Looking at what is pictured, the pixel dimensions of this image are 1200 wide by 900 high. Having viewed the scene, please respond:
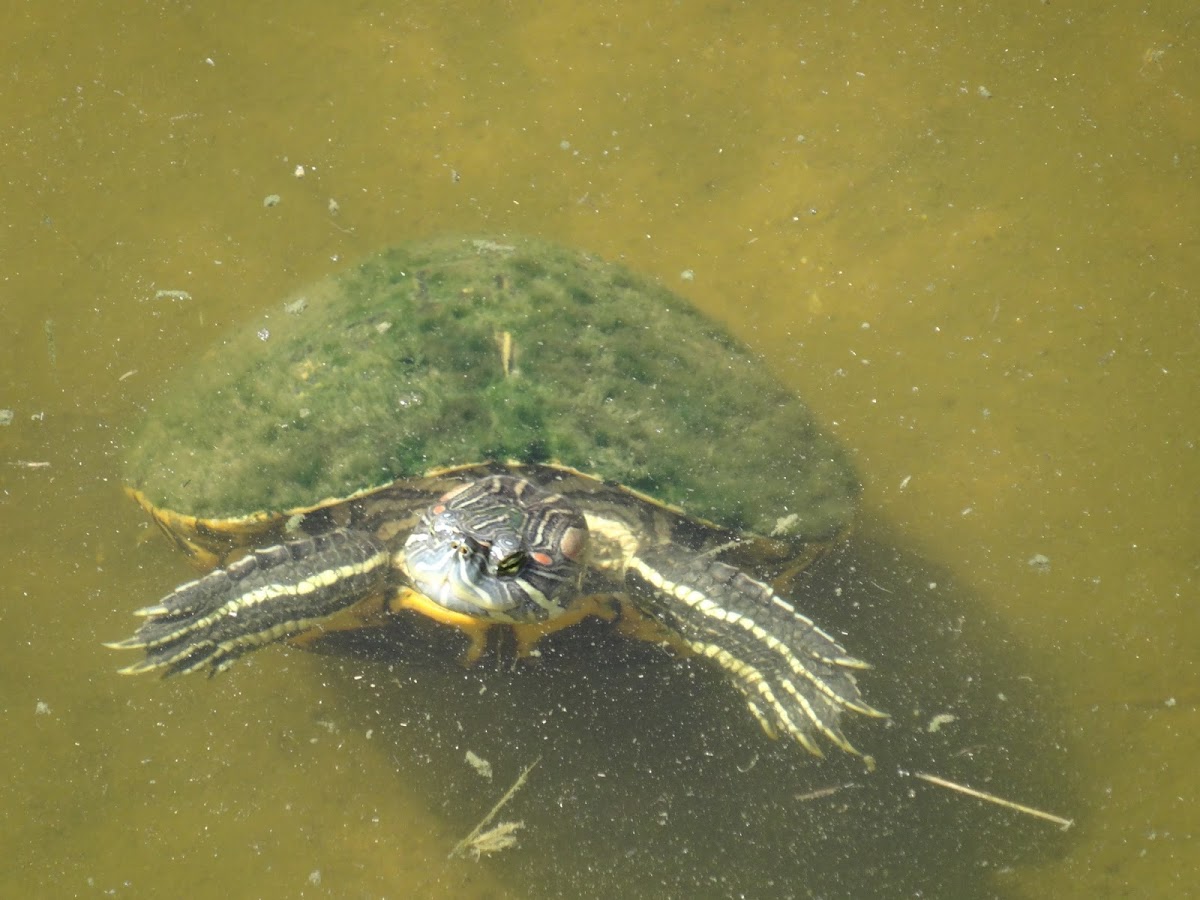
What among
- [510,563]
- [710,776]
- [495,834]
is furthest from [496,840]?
[510,563]

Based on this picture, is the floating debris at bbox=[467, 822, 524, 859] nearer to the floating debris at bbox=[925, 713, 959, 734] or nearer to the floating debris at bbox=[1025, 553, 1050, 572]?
the floating debris at bbox=[925, 713, 959, 734]

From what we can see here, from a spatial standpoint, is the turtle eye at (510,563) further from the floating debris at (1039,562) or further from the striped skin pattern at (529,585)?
the floating debris at (1039,562)

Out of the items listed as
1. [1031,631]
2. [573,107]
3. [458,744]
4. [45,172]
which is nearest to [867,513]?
[1031,631]

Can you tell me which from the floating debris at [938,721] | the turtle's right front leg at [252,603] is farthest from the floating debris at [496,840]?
the floating debris at [938,721]

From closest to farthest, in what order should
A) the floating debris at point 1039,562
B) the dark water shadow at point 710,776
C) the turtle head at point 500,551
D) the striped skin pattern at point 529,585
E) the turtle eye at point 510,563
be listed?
the turtle eye at point 510,563
the turtle head at point 500,551
the striped skin pattern at point 529,585
the dark water shadow at point 710,776
the floating debris at point 1039,562

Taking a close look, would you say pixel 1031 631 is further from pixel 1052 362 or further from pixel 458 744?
pixel 458 744

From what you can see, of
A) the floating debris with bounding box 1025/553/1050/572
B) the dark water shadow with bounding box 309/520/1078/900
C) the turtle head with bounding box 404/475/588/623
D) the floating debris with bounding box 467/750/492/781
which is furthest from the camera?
the floating debris with bounding box 1025/553/1050/572

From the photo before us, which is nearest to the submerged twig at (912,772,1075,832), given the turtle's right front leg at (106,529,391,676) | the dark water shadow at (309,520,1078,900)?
the dark water shadow at (309,520,1078,900)
